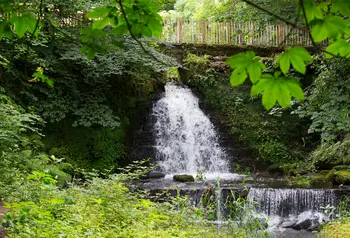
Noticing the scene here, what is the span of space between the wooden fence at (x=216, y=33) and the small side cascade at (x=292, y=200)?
9138mm

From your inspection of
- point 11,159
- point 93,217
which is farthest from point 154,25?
point 11,159

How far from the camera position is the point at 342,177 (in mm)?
9344

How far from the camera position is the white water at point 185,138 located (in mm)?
12016

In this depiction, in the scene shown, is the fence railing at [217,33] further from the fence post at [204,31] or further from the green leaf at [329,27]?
the green leaf at [329,27]

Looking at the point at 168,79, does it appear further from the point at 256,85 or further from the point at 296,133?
the point at 256,85

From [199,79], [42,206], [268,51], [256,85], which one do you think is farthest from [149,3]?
[268,51]

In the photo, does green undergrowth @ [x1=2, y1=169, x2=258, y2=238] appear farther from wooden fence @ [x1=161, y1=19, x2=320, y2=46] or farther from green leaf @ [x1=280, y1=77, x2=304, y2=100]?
wooden fence @ [x1=161, y1=19, x2=320, y2=46]

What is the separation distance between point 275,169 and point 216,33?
719cm

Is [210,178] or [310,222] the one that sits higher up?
[210,178]

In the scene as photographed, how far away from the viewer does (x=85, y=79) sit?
1128 centimetres

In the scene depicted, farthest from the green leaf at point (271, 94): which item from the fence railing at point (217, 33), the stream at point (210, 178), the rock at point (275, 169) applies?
the fence railing at point (217, 33)

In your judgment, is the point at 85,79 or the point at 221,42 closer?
the point at 85,79

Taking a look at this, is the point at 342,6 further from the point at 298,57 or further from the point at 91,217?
the point at 91,217

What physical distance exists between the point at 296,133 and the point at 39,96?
809 centimetres
